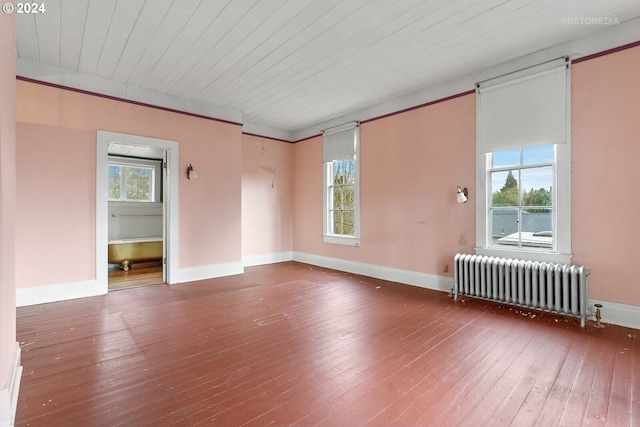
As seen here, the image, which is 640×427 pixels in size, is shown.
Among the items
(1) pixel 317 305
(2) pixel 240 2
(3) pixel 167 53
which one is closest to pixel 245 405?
(1) pixel 317 305

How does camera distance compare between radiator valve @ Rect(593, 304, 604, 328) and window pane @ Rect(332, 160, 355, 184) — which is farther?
window pane @ Rect(332, 160, 355, 184)

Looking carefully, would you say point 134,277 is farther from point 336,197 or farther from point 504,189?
point 504,189

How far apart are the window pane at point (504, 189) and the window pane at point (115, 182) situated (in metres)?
7.37

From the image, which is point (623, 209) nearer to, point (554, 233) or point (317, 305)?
point (554, 233)

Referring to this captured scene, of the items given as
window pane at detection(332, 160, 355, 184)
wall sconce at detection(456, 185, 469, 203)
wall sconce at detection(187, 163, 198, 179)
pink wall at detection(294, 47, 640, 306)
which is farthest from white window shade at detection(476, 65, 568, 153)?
wall sconce at detection(187, 163, 198, 179)

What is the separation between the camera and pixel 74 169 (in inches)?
158

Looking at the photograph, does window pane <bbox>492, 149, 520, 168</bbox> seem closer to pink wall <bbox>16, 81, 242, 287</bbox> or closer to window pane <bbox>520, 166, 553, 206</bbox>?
window pane <bbox>520, 166, 553, 206</bbox>

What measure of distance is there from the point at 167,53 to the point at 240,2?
1.42 meters

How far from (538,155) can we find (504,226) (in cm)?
94

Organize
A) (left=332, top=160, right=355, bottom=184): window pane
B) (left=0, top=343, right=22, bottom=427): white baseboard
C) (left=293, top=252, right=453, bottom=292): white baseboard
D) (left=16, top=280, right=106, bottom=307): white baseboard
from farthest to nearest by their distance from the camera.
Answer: (left=332, top=160, right=355, bottom=184): window pane
(left=293, top=252, right=453, bottom=292): white baseboard
(left=16, top=280, right=106, bottom=307): white baseboard
(left=0, top=343, right=22, bottom=427): white baseboard

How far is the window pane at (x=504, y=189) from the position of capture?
12.3 feet

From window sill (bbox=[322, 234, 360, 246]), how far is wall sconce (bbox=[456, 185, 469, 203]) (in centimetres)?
207

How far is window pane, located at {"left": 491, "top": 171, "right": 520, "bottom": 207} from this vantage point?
3.75 meters

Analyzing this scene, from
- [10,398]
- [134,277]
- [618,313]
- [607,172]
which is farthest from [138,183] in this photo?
[618,313]
